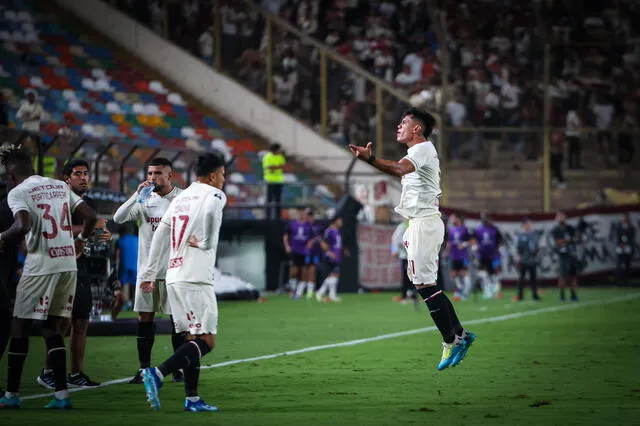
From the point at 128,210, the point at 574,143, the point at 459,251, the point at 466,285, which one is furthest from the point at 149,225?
the point at 574,143

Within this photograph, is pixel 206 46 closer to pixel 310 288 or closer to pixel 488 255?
pixel 310 288

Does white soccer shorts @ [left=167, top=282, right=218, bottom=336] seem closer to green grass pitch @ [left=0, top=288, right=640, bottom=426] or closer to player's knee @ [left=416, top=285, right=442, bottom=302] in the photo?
green grass pitch @ [left=0, top=288, right=640, bottom=426]

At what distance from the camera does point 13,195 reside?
33.8 ft

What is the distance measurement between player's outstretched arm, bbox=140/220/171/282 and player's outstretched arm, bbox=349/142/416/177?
188 centimetres

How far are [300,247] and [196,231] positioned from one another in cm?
1988

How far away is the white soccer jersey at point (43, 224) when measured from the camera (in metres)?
10.3

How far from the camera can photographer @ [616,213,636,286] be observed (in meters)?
34.3

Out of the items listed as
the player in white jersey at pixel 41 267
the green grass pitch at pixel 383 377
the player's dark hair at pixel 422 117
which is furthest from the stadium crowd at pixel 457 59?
the player in white jersey at pixel 41 267

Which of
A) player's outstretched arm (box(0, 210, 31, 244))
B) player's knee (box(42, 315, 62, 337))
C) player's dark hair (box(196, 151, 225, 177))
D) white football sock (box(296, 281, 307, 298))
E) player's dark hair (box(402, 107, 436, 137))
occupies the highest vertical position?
player's dark hair (box(402, 107, 436, 137))

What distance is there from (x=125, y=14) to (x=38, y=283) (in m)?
29.2

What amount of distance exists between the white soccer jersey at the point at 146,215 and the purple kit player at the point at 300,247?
56.8 feet

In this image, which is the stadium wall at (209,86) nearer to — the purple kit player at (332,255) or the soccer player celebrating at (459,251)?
the purple kit player at (332,255)

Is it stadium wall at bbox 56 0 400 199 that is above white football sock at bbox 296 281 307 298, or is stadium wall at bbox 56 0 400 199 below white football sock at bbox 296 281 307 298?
above

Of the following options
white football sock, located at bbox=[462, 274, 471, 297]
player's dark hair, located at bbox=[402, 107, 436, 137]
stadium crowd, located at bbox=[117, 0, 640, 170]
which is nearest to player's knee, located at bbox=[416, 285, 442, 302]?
player's dark hair, located at bbox=[402, 107, 436, 137]
